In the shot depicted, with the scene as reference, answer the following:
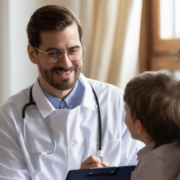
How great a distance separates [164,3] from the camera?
205 centimetres

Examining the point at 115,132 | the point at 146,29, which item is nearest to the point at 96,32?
the point at 146,29

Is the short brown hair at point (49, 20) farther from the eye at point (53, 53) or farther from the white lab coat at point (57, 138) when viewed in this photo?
the white lab coat at point (57, 138)

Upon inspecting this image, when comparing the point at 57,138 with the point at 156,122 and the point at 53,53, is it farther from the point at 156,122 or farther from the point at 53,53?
the point at 156,122

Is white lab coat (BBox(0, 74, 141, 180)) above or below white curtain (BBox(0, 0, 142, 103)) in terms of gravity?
below

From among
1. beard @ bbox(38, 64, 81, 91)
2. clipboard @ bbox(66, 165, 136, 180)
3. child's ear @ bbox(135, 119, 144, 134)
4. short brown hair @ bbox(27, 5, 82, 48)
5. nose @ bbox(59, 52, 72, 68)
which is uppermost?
short brown hair @ bbox(27, 5, 82, 48)

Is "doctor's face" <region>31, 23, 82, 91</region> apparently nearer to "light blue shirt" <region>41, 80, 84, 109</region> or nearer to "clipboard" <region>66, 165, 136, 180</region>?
"light blue shirt" <region>41, 80, 84, 109</region>

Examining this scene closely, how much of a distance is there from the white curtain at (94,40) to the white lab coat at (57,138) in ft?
1.06

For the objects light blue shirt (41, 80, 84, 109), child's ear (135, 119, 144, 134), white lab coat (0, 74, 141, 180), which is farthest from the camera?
light blue shirt (41, 80, 84, 109)

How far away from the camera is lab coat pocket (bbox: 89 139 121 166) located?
5.36 feet

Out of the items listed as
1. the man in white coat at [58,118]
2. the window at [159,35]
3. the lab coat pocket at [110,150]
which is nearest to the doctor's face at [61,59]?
the man in white coat at [58,118]

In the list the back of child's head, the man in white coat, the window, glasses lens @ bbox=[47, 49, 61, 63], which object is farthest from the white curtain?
the back of child's head

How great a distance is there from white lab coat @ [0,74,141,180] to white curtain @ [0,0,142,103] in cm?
32

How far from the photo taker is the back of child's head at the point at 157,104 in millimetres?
1164

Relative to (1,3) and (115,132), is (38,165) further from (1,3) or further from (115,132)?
(1,3)
